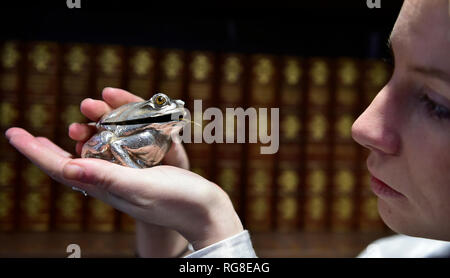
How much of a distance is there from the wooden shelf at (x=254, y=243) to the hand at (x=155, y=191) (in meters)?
0.49

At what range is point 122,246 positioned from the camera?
1186mm

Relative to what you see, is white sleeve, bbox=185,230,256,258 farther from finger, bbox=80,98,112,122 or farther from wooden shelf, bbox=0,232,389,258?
wooden shelf, bbox=0,232,389,258

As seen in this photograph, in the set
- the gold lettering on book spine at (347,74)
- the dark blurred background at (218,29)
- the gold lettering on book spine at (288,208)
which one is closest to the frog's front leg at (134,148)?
the dark blurred background at (218,29)

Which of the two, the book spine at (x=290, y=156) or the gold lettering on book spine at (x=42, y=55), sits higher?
the gold lettering on book spine at (x=42, y=55)

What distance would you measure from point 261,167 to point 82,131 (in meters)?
0.88

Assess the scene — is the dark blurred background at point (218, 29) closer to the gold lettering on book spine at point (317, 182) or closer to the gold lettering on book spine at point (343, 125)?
the gold lettering on book spine at point (343, 125)

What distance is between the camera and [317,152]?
1451 mm

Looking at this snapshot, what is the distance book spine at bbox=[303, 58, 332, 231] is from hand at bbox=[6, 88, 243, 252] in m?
0.86

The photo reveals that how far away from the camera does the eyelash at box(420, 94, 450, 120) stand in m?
0.43

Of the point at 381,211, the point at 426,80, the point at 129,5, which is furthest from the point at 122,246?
the point at 426,80

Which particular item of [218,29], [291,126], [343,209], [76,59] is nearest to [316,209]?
[343,209]

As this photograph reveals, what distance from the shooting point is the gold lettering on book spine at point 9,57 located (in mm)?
1114

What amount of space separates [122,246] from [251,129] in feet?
2.46
